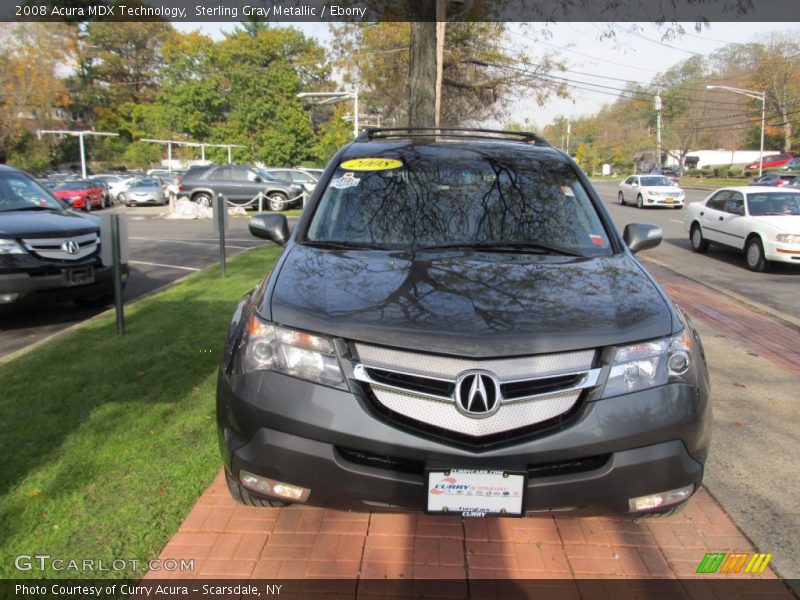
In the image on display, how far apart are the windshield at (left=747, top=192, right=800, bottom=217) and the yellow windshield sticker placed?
10495 millimetres

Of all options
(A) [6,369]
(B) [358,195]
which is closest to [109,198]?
(A) [6,369]

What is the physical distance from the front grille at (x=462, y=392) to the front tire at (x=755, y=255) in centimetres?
1070

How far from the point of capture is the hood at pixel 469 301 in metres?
2.37

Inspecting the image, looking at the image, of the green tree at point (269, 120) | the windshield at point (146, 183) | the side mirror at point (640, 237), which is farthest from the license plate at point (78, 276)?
the green tree at point (269, 120)

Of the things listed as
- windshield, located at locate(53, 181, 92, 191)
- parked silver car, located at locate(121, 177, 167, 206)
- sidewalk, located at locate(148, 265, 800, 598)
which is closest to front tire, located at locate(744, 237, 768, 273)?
sidewalk, located at locate(148, 265, 800, 598)

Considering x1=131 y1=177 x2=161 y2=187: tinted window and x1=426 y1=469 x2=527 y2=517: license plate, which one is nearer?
x1=426 y1=469 x2=527 y2=517: license plate

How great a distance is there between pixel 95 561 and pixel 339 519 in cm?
104

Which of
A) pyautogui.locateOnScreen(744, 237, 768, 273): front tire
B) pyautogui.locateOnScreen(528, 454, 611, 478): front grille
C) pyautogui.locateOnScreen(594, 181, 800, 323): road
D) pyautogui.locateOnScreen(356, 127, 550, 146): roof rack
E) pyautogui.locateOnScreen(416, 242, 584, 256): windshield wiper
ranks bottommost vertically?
pyautogui.locateOnScreen(594, 181, 800, 323): road

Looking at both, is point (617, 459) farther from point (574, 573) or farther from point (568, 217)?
point (568, 217)

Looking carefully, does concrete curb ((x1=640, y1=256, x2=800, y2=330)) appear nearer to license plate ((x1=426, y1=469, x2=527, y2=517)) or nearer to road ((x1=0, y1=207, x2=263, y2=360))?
license plate ((x1=426, y1=469, x2=527, y2=517))

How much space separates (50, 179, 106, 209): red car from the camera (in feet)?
88.4

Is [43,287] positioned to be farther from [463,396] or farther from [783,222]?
[783,222]

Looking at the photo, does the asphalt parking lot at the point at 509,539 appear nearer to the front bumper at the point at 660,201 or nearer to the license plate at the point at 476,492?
the license plate at the point at 476,492

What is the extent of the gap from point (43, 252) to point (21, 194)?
1436mm
